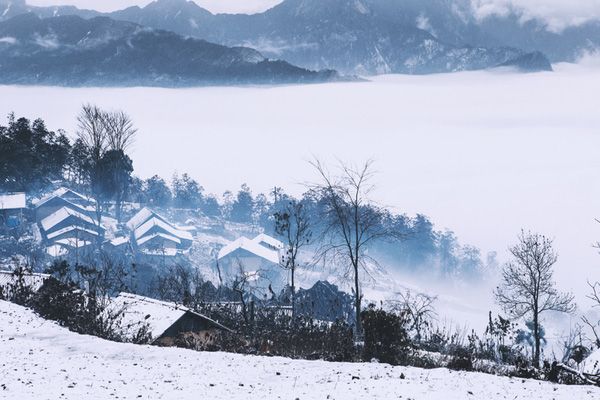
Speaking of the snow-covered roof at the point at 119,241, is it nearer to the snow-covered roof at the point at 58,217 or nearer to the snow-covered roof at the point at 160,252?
the snow-covered roof at the point at 58,217

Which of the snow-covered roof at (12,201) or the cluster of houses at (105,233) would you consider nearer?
the snow-covered roof at (12,201)

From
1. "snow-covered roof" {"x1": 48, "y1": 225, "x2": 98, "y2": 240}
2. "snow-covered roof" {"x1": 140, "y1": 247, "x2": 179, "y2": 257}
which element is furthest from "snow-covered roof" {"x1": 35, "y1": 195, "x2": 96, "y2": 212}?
"snow-covered roof" {"x1": 140, "y1": 247, "x2": 179, "y2": 257}

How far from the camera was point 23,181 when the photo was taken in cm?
6819

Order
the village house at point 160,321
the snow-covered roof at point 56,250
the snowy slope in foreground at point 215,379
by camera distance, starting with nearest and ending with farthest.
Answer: the snowy slope in foreground at point 215,379 < the village house at point 160,321 < the snow-covered roof at point 56,250

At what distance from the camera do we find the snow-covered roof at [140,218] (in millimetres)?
78125

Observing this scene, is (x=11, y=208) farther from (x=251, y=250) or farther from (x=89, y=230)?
(x=251, y=250)

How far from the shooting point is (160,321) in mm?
21594

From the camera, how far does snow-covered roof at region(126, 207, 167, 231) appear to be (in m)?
78.1

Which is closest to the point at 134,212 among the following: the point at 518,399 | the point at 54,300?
the point at 54,300

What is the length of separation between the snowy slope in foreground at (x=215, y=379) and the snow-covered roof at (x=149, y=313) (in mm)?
6613

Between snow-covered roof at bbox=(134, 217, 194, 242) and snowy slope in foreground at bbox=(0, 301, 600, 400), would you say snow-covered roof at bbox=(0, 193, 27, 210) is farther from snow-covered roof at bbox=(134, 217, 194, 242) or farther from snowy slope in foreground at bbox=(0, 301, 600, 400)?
snowy slope in foreground at bbox=(0, 301, 600, 400)

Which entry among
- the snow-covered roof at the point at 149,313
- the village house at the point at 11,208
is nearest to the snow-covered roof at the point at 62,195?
the village house at the point at 11,208

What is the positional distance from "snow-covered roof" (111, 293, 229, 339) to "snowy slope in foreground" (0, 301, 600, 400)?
6613 mm

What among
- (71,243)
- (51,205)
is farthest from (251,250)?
(51,205)
